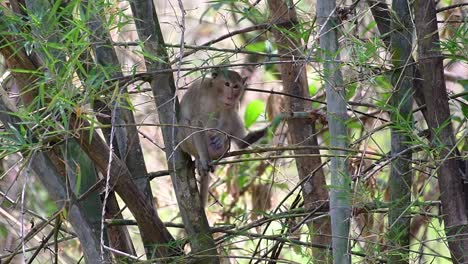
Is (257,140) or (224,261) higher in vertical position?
(257,140)

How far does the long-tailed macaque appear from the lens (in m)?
4.20

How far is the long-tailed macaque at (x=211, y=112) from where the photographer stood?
420 cm

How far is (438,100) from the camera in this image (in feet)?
8.43

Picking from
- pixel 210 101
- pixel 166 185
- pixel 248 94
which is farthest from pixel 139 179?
pixel 248 94

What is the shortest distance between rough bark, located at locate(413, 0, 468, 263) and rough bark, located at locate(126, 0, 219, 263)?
2.69ft

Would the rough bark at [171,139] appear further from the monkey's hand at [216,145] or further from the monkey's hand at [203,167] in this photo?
the monkey's hand at [216,145]

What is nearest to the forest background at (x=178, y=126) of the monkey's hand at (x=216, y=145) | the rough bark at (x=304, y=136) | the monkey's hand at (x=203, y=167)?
the rough bark at (x=304, y=136)

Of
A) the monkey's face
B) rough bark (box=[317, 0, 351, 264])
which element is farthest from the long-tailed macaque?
rough bark (box=[317, 0, 351, 264])

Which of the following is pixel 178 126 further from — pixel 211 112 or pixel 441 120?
pixel 211 112

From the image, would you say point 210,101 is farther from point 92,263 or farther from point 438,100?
point 438,100

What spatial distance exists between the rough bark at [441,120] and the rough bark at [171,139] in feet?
2.69

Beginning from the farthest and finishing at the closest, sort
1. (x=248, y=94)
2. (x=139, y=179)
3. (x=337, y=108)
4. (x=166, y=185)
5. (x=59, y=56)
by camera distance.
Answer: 1. (x=248, y=94)
2. (x=166, y=185)
3. (x=139, y=179)
4. (x=59, y=56)
5. (x=337, y=108)

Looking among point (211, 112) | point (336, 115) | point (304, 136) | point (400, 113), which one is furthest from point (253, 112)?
point (336, 115)

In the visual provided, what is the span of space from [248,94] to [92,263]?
350 centimetres
